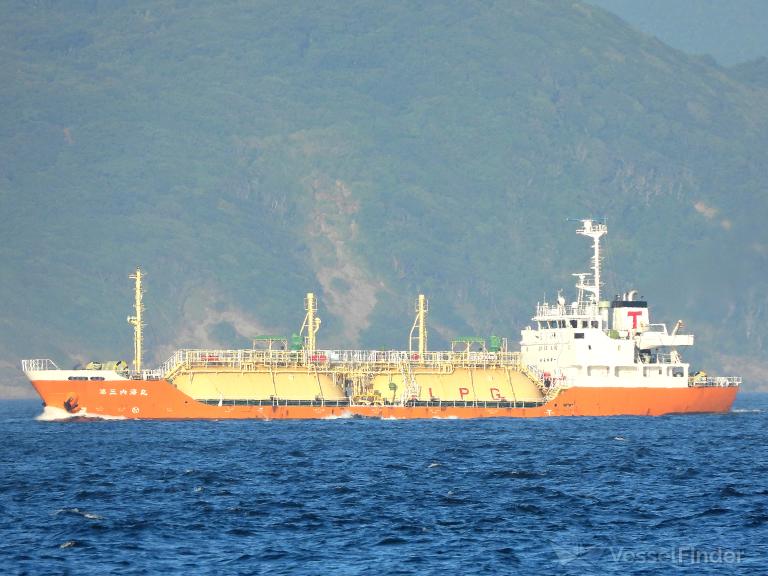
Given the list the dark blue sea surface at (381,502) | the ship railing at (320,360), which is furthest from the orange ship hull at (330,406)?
the dark blue sea surface at (381,502)

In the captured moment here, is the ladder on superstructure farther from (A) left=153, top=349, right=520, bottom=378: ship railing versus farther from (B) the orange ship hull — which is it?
(B) the orange ship hull

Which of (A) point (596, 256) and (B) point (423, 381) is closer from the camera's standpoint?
(B) point (423, 381)

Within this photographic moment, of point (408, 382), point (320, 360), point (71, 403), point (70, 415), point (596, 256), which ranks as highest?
point (596, 256)

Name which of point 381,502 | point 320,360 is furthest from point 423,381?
point 381,502

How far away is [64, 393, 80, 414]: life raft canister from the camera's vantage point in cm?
10169

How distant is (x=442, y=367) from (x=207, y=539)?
5796 centimetres

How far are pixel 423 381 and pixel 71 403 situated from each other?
81.4ft

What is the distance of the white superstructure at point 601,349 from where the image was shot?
10794 cm

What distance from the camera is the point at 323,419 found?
104 m

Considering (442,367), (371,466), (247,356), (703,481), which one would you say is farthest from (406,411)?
(703,481)

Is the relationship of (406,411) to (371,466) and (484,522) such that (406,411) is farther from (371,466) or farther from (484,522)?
(484,522)

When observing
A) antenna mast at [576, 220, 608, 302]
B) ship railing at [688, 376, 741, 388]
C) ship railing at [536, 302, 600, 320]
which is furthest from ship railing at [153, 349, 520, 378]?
ship railing at [688, 376, 741, 388]

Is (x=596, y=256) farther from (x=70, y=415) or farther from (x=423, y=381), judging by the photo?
(x=70, y=415)

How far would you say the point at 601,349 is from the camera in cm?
10794
